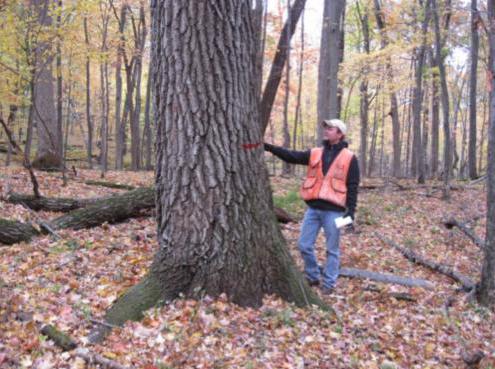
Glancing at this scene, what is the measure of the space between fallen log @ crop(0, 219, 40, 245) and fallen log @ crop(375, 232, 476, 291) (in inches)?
234

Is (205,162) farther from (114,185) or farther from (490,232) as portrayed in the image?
(114,185)

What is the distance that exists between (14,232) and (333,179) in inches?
175

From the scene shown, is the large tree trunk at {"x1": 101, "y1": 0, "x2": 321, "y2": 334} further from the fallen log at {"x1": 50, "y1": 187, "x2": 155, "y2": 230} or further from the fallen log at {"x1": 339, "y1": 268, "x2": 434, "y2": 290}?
the fallen log at {"x1": 50, "y1": 187, "x2": 155, "y2": 230}

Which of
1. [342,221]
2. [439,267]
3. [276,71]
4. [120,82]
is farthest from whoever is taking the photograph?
[120,82]

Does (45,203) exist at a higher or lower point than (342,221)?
lower

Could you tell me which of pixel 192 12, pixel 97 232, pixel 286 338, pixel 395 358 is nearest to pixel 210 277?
pixel 286 338

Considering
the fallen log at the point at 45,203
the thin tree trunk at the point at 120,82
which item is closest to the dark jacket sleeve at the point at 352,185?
the fallen log at the point at 45,203

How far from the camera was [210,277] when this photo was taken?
12.9ft

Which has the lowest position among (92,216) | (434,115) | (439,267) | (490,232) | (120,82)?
(439,267)

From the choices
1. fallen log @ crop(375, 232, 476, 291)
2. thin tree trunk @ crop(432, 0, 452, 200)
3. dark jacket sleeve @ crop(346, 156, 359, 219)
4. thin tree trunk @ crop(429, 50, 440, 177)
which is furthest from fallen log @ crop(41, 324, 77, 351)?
thin tree trunk @ crop(429, 50, 440, 177)

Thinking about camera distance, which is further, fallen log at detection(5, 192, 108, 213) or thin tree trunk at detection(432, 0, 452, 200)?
thin tree trunk at detection(432, 0, 452, 200)

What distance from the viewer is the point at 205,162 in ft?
12.4

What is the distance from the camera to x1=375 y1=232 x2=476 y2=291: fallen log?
6022 millimetres

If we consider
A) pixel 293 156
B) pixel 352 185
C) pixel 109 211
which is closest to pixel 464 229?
pixel 352 185
